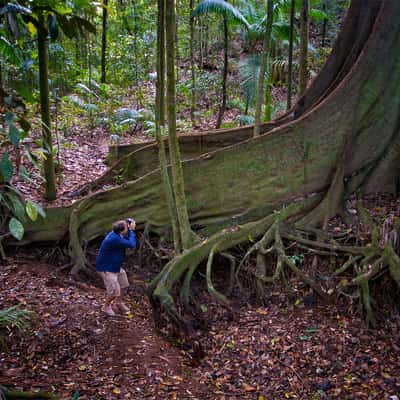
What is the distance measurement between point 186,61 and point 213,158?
45.0 feet

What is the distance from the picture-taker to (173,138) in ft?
18.2

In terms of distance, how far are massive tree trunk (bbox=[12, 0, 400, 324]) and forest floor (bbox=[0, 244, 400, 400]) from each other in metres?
0.85

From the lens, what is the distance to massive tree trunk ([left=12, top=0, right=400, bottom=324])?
616 cm

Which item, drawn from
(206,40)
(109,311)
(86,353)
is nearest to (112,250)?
(109,311)

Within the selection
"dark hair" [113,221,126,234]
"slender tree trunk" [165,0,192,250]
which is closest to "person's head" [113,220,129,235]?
"dark hair" [113,221,126,234]

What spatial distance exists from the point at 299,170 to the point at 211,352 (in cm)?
271

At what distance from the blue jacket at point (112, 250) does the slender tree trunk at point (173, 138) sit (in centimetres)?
73

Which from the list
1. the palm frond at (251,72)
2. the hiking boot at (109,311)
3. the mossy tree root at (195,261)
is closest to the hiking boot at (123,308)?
the hiking boot at (109,311)

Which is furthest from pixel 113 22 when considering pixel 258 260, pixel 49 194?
pixel 258 260

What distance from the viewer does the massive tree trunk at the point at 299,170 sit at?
6164 mm

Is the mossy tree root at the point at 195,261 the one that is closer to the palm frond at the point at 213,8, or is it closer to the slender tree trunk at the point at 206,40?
the palm frond at the point at 213,8

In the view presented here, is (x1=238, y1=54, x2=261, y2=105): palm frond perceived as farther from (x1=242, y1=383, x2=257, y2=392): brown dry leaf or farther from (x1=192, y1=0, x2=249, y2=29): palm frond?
(x1=242, y1=383, x2=257, y2=392): brown dry leaf

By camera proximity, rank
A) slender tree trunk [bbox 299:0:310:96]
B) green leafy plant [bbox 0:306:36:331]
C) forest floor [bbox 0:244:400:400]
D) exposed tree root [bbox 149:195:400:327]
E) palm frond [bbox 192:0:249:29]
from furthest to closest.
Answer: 1. palm frond [bbox 192:0:249:29]
2. slender tree trunk [bbox 299:0:310:96]
3. exposed tree root [bbox 149:195:400:327]
4. green leafy plant [bbox 0:306:36:331]
5. forest floor [bbox 0:244:400:400]

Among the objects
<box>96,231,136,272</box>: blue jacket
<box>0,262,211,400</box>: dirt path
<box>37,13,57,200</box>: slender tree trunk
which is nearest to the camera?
<box>0,262,211,400</box>: dirt path
